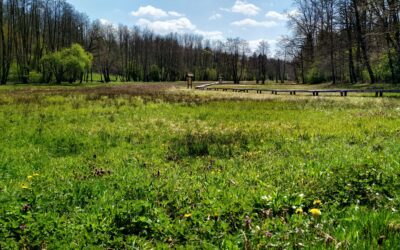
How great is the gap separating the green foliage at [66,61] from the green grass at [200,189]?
179 ft

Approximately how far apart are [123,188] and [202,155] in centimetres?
308

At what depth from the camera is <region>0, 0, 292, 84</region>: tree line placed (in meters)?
66.1

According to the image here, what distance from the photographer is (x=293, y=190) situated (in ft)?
17.0

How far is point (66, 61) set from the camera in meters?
60.6

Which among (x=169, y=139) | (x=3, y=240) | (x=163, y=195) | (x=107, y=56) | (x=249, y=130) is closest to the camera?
(x=3, y=240)

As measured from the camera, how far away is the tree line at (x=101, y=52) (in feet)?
217

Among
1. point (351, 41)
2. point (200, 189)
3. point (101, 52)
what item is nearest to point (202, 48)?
point (101, 52)

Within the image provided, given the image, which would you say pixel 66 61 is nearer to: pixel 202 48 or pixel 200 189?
pixel 200 189

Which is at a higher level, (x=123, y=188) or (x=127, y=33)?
(x=127, y=33)

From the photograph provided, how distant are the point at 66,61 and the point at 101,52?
28.3 m

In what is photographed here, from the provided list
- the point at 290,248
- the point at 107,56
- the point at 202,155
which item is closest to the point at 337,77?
the point at 107,56

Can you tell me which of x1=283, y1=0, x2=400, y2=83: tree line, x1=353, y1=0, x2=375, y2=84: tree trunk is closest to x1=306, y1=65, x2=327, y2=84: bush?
x1=283, y1=0, x2=400, y2=83: tree line

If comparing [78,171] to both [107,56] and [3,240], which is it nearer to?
[3,240]

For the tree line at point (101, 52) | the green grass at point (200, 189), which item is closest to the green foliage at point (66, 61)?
the tree line at point (101, 52)
